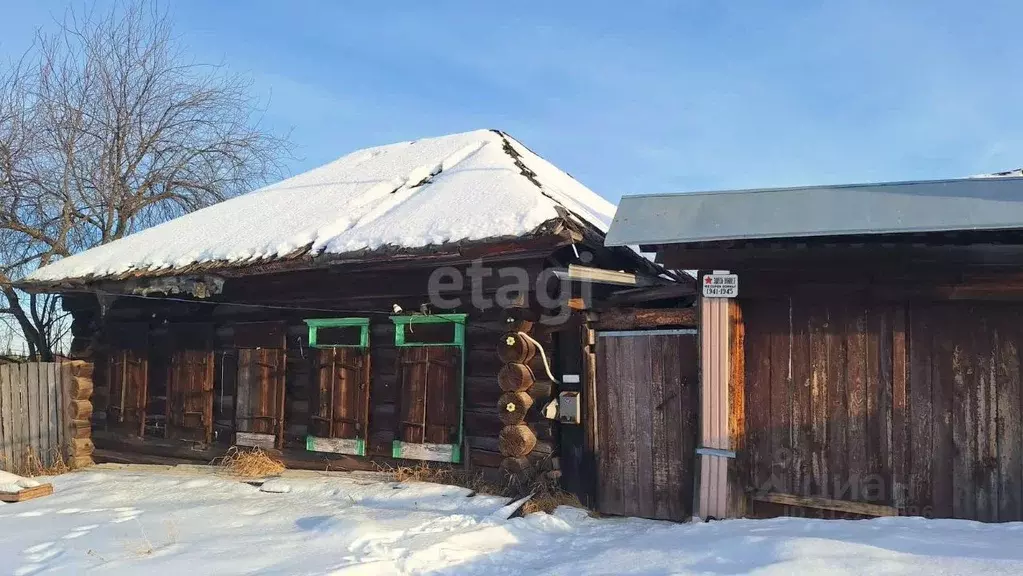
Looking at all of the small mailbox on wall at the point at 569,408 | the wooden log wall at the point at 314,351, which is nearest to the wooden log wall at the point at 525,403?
the wooden log wall at the point at 314,351

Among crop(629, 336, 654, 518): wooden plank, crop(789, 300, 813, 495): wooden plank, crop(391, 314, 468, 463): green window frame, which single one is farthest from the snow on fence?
crop(789, 300, 813, 495): wooden plank

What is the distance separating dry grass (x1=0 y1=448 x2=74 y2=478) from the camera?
10328 mm

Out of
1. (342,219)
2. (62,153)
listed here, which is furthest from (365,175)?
(62,153)

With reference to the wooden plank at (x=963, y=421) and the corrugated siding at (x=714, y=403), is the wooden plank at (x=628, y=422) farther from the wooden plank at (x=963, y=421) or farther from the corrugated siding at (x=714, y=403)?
the wooden plank at (x=963, y=421)

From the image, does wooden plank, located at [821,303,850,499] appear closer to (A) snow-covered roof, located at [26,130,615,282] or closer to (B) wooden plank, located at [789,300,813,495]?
(B) wooden plank, located at [789,300,813,495]

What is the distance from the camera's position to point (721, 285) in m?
6.15

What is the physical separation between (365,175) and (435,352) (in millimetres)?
4184

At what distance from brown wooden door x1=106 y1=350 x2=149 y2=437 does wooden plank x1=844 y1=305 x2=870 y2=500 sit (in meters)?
8.95

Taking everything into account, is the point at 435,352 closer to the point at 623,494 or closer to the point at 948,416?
the point at 623,494

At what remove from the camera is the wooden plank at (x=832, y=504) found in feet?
18.6

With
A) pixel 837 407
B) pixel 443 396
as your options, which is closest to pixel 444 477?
pixel 443 396

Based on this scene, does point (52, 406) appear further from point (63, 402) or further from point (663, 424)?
point (663, 424)

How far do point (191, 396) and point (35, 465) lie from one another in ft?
8.94

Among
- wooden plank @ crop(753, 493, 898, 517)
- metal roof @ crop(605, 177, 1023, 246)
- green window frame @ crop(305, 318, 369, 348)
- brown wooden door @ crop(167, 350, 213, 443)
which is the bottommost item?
wooden plank @ crop(753, 493, 898, 517)
